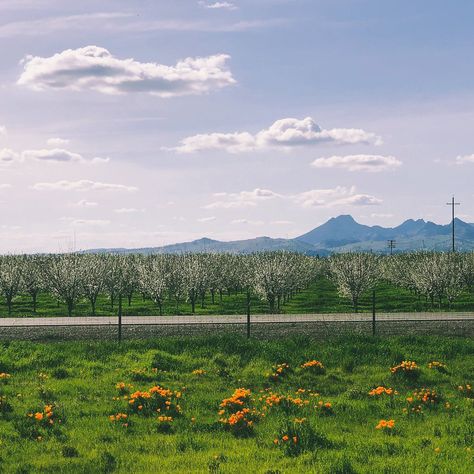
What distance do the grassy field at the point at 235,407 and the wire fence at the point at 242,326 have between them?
7977 millimetres

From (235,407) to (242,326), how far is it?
64.5ft

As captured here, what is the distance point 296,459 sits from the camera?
37.0ft

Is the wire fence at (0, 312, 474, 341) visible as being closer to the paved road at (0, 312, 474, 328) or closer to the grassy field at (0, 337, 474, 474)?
the paved road at (0, 312, 474, 328)

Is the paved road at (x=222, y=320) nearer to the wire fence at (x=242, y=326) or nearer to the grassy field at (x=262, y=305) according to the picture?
the wire fence at (x=242, y=326)

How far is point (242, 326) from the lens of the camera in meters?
34.3

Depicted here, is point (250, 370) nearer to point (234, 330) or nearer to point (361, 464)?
point (361, 464)

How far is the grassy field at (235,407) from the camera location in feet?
37.4

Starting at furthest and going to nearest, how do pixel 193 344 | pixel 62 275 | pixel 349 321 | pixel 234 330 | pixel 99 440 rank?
pixel 62 275 → pixel 349 321 → pixel 234 330 → pixel 193 344 → pixel 99 440

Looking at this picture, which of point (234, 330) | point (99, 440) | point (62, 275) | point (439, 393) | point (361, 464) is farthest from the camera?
point (62, 275)

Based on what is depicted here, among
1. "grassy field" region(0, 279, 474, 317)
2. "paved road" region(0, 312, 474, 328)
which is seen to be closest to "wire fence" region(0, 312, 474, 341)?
"paved road" region(0, 312, 474, 328)

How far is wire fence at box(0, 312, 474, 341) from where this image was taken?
102ft

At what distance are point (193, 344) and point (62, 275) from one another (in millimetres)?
38702

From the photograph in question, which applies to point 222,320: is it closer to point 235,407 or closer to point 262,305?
point 235,407

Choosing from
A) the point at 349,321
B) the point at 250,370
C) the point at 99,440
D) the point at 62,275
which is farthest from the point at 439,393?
the point at 62,275
